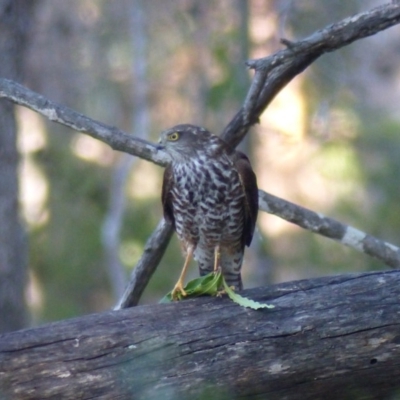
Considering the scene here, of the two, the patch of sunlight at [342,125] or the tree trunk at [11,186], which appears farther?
the patch of sunlight at [342,125]

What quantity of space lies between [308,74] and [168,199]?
18.8ft

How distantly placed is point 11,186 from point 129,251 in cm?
603

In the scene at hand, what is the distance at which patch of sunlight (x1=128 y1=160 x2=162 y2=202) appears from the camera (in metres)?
12.9

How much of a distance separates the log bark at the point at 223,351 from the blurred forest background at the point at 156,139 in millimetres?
5323

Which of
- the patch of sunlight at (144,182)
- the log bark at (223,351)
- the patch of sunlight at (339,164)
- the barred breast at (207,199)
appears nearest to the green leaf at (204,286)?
the log bark at (223,351)

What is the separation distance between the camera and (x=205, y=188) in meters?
4.80

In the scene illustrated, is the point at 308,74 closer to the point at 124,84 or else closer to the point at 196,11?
the point at 196,11

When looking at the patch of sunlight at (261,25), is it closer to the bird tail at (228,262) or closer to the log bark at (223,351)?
the bird tail at (228,262)

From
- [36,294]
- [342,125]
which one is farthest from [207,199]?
[36,294]

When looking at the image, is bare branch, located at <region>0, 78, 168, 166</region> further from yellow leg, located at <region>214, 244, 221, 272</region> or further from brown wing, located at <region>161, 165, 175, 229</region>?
yellow leg, located at <region>214, 244, 221, 272</region>

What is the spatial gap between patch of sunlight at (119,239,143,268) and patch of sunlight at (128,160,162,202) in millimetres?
937

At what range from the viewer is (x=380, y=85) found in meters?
20.0

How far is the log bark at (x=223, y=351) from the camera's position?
3516 millimetres

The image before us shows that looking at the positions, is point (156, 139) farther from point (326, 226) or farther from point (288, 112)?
point (326, 226)
